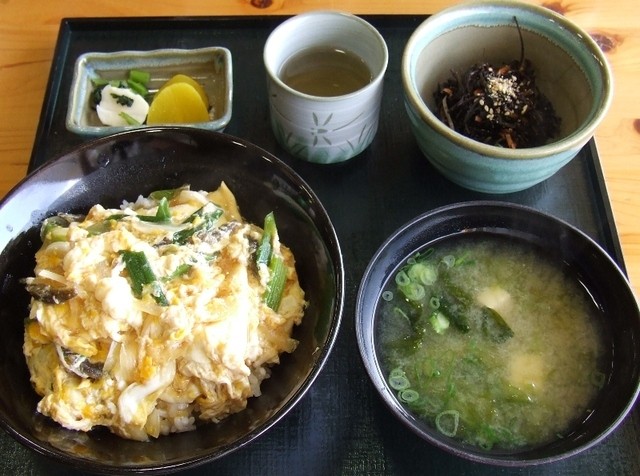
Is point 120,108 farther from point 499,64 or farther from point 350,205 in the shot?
point 499,64

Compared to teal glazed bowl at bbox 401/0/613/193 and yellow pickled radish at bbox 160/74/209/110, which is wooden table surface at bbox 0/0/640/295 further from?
yellow pickled radish at bbox 160/74/209/110

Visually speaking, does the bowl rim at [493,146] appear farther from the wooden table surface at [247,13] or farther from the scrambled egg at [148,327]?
the scrambled egg at [148,327]

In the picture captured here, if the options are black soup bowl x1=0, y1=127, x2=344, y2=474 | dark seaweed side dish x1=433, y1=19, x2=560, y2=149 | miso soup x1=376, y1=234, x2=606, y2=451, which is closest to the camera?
black soup bowl x1=0, y1=127, x2=344, y2=474

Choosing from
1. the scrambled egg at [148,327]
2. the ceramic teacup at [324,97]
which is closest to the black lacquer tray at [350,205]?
the ceramic teacup at [324,97]

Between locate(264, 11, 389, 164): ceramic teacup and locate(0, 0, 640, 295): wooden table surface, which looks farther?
locate(0, 0, 640, 295): wooden table surface

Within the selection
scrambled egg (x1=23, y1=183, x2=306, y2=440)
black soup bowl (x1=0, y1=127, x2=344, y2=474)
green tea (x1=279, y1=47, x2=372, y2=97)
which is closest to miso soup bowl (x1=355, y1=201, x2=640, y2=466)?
black soup bowl (x1=0, y1=127, x2=344, y2=474)

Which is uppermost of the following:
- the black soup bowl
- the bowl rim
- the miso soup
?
the bowl rim
